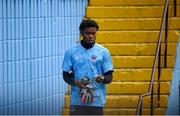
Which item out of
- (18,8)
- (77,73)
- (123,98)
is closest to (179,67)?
(123,98)

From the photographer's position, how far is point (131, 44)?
10.7 meters

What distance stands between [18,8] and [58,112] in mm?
1793

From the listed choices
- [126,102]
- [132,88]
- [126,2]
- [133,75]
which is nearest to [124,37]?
[133,75]

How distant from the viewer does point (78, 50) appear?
7.21 meters

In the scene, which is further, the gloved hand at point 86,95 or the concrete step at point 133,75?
the concrete step at point 133,75

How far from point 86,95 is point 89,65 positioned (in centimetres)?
34

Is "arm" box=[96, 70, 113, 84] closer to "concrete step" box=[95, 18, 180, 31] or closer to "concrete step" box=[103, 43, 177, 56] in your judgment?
"concrete step" box=[103, 43, 177, 56]

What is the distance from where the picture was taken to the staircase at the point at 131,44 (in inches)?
385

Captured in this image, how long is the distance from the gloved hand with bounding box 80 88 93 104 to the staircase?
2.58 meters

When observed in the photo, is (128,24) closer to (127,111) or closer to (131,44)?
(131,44)

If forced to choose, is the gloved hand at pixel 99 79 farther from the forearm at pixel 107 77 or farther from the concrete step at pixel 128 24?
the concrete step at pixel 128 24

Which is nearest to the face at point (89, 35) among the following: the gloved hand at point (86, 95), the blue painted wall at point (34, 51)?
the gloved hand at point (86, 95)

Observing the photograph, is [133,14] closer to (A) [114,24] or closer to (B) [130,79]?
(A) [114,24]

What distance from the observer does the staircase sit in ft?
32.1
